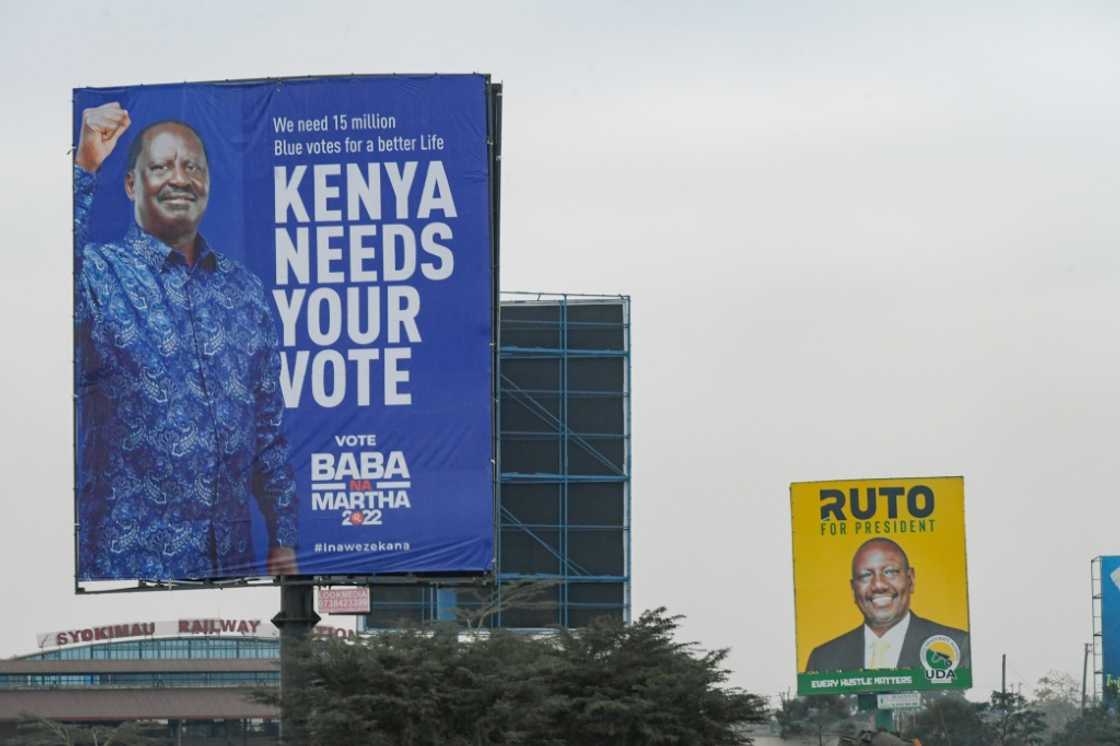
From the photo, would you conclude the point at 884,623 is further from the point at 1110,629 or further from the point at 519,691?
the point at 519,691

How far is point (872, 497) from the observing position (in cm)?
6644

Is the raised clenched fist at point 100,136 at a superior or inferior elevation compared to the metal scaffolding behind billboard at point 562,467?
superior

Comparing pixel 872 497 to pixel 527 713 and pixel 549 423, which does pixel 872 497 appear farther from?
pixel 527 713

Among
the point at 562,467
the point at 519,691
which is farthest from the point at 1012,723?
the point at 519,691

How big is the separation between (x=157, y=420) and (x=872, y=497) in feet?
110

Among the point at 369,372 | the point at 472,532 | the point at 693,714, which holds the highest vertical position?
the point at 369,372

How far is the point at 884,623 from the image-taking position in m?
65.6

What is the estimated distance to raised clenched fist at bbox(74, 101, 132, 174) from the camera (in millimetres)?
38812

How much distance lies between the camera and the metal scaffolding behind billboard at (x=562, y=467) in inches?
2128

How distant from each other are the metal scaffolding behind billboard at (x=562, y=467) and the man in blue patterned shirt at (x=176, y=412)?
15300 millimetres

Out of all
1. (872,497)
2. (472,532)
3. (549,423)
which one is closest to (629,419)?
(549,423)

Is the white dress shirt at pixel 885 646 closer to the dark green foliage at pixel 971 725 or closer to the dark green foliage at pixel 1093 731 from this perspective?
the dark green foliage at pixel 1093 731

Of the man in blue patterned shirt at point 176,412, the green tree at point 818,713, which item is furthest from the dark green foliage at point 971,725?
the man in blue patterned shirt at point 176,412

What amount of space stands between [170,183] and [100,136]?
1.72 metres
